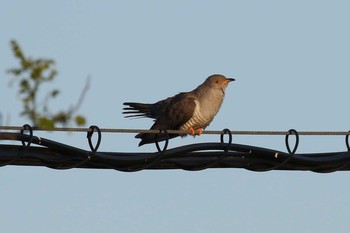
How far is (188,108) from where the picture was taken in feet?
29.1

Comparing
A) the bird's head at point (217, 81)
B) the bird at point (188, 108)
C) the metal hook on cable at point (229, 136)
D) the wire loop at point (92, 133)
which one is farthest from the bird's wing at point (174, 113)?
the wire loop at point (92, 133)

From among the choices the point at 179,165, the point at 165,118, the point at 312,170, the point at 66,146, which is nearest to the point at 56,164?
the point at 66,146

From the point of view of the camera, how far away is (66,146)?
11.6 ft

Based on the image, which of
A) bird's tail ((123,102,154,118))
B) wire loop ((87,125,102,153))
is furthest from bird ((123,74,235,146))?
wire loop ((87,125,102,153))

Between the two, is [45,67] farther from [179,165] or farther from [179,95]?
[179,95]

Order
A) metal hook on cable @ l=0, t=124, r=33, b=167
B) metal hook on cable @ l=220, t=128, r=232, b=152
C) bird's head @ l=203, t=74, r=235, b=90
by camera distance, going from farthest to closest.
Answer: bird's head @ l=203, t=74, r=235, b=90, metal hook on cable @ l=220, t=128, r=232, b=152, metal hook on cable @ l=0, t=124, r=33, b=167

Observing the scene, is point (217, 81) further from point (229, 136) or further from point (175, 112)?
point (229, 136)

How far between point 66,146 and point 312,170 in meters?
1.77

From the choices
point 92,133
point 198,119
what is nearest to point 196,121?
point 198,119

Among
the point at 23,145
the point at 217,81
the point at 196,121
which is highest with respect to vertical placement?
the point at 217,81

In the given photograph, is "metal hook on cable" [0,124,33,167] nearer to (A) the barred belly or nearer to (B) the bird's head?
(A) the barred belly

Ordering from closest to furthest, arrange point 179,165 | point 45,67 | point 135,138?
point 45,67
point 179,165
point 135,138

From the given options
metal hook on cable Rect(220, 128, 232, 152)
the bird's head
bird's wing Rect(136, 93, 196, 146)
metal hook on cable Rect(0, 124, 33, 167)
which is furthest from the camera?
the bird's head

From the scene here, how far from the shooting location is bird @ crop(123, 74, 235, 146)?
28.8 feet
